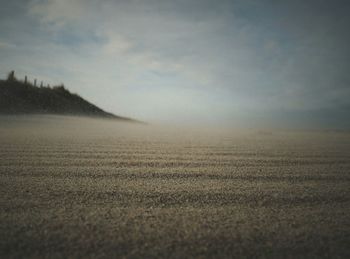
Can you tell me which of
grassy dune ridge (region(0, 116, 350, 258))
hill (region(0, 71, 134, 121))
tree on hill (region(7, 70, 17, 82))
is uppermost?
tree on hill (region(7, 70, 17, 82))

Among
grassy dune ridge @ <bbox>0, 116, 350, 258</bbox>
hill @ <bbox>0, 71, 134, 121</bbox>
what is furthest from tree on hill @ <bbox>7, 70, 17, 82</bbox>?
grassy dune ridge @ <bbox>0, 116, 350, 258</bbox>

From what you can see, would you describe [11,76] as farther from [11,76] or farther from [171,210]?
[171,210]

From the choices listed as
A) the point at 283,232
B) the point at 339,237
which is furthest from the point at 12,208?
the point at 339,237

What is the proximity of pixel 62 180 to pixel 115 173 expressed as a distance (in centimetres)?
28

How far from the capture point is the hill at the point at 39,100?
37.0ft

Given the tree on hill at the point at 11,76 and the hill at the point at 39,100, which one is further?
the tree on hill at the point at 11,76

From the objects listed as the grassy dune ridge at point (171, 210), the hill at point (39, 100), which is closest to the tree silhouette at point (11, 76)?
the hill at point (39, 100)

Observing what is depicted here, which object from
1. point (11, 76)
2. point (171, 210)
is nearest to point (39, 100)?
point (11, 76)

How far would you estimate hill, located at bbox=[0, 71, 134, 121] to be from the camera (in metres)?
11.3

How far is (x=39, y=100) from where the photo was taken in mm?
13453

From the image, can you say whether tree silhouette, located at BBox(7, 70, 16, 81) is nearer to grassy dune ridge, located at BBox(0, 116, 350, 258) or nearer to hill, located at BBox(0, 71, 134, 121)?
hill, located at BBox(0, 71, 134, 121)

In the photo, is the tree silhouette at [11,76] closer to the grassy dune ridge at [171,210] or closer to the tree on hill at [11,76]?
the tree on hill at [11,76]

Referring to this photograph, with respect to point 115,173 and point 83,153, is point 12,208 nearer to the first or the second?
point 115,173

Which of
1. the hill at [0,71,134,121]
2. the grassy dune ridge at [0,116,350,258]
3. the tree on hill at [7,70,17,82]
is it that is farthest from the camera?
the tree on hill at [7,70,17,82]
